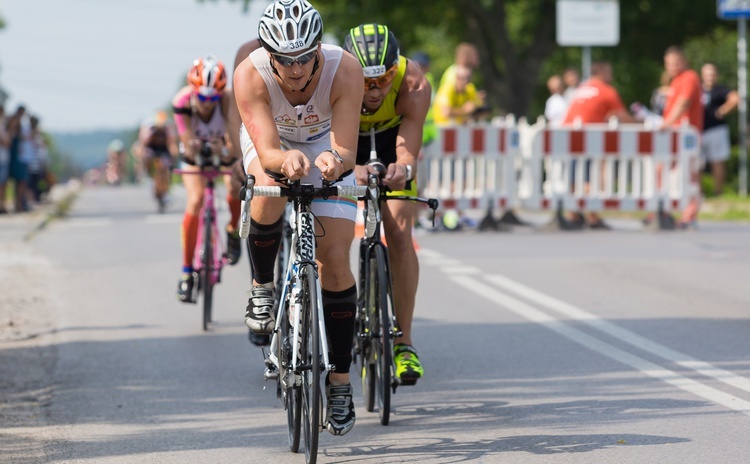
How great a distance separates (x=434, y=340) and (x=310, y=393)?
3756 mm

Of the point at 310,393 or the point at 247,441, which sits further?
the point at 247,441

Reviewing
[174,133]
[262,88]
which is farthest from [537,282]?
[174,133]

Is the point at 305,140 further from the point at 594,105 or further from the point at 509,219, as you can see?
the point at 594,105

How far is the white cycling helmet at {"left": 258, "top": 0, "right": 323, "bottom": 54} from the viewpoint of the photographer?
5891 millimetres

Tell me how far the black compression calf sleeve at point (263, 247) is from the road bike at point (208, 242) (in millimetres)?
3867

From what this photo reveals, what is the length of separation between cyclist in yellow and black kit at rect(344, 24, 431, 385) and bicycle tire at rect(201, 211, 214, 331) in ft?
9.92

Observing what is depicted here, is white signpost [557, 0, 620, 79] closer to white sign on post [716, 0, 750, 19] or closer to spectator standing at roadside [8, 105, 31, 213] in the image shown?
white sign on post [716, 0, 750, 19]

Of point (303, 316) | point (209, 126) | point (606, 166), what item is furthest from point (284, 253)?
point (606, 166)

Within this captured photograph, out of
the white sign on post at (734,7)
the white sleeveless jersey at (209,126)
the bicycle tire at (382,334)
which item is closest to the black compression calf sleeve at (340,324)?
the bicycle tire at (382,334)

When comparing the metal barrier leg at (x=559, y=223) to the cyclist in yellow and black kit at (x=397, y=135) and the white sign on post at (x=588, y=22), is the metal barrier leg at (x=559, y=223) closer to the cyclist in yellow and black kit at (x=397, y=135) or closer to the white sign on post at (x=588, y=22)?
the white sign on post at (x=588, y=22)

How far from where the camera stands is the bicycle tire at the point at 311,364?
19.1 feet

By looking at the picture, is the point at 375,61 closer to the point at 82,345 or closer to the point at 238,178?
the point at 238,178

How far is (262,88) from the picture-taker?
6211mm

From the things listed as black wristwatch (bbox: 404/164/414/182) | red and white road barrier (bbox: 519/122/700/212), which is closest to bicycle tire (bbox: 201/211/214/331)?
black wristwatch (bbox: 404/164/414/182)
